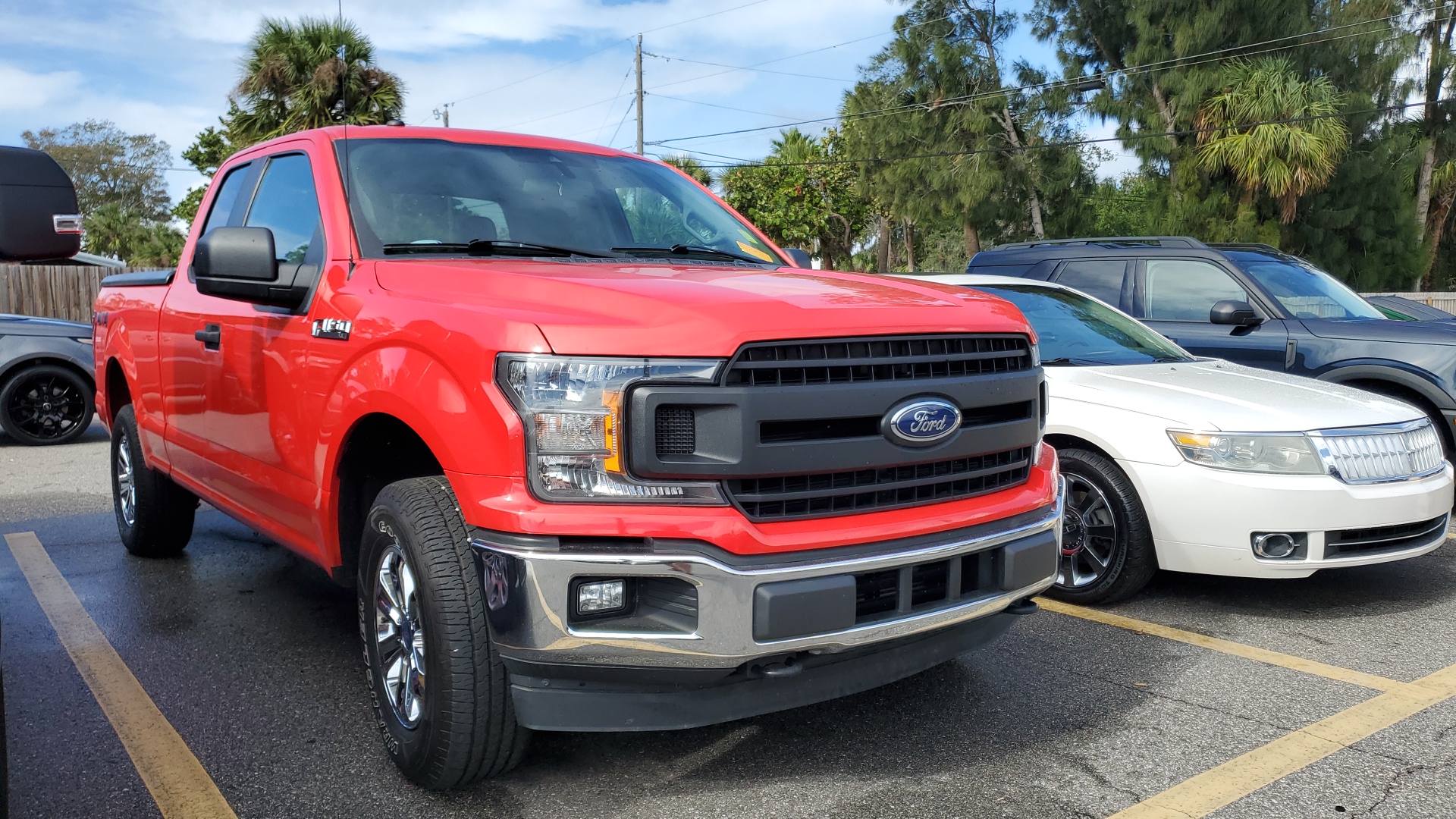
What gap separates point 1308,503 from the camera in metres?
4.45

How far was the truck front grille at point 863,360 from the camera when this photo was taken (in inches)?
105

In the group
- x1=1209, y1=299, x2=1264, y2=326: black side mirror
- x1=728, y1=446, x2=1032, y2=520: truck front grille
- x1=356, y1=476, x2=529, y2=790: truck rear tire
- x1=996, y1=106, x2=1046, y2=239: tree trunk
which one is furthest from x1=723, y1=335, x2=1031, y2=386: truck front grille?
x1=996, y1=106, x2=1046, y2=239: tree trunk

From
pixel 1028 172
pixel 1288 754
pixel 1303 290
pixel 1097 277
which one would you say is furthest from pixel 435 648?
pixel 1028 172

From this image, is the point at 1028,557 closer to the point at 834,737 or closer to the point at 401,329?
the point at 834,737

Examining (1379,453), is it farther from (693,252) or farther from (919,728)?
(693,252)

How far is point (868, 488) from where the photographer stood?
9.28 ft

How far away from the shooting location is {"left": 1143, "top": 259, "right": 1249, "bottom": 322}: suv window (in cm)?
769

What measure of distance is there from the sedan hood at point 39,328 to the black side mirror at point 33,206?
8886mm

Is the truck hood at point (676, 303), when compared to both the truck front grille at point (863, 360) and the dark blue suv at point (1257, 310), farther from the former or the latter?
the dark blue suv at point (1257, 310)

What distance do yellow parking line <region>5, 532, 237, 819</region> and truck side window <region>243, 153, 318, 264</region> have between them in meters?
1.60

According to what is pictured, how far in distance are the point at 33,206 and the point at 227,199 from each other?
7.48 feet

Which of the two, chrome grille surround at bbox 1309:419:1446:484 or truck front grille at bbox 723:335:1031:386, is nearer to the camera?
truck front grille at bbox 723:335:1031:386

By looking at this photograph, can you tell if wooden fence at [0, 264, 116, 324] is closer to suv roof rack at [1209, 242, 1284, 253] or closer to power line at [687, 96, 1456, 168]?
suv roof rack at [1209, 242, 1284, 253]

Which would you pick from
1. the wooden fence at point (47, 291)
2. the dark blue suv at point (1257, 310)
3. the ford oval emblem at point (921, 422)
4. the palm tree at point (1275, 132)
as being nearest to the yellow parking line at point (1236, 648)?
the ford oval emblem at point (921, 422)
